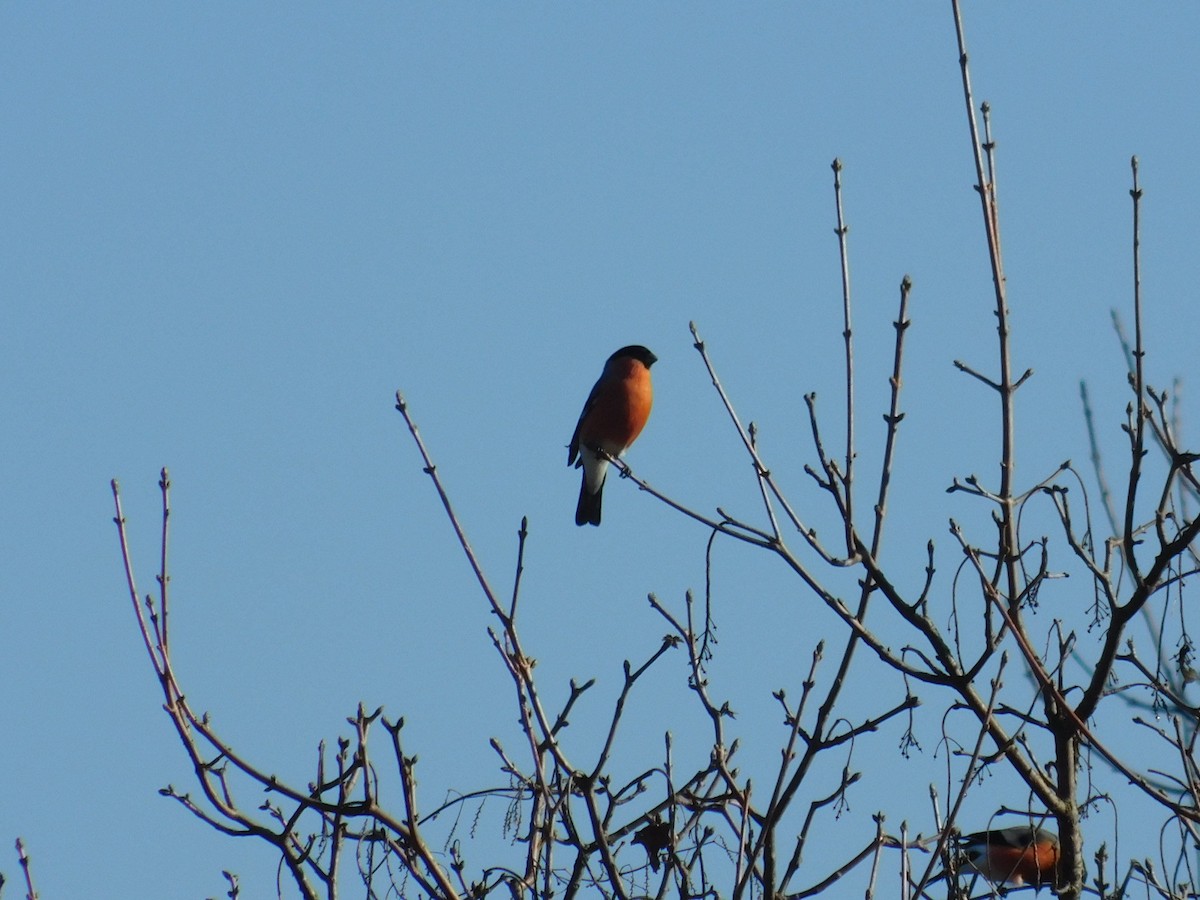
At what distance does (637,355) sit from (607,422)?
0.53m

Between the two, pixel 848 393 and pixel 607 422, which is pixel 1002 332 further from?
pixel 607 422

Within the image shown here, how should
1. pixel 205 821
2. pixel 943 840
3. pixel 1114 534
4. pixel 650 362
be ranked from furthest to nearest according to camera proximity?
pixel 650 362 < pixel 1114 534 < pixel 205 821 < pixel 943 840

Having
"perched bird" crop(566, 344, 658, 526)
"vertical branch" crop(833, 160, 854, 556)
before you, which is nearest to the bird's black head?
→ "perched bird" crop(566, 344, 658, 526)

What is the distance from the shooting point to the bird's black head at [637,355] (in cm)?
893

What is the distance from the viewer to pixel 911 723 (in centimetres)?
371

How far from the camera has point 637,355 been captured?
895 centimetres

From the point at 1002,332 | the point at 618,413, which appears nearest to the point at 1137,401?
the point at 1002,332

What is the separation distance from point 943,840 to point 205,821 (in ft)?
4.65

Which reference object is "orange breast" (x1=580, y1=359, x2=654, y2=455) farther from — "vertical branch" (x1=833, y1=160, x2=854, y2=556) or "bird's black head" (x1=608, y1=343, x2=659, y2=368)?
"vertical branch" (x1=833, y1=160, x2=854, y2=556)

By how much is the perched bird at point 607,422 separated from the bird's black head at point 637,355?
0.02 meters

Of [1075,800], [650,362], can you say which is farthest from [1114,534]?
[650,362]

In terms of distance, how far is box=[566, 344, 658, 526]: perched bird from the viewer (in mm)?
8570

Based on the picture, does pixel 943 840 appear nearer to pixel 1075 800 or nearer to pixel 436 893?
pixel 1075 800

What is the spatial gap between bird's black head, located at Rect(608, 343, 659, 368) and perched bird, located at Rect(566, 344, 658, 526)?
0.02 meters
